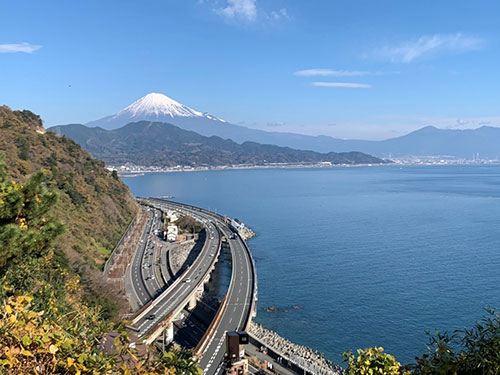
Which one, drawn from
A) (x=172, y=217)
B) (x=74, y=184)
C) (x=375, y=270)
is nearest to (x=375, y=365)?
(x=375, y=270)

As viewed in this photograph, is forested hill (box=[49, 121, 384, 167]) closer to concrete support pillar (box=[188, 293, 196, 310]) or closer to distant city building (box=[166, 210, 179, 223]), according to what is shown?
distant city building (box=[166, 210, 179, 223])

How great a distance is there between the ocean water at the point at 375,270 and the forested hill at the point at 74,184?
25.3 ft

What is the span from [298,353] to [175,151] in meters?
121

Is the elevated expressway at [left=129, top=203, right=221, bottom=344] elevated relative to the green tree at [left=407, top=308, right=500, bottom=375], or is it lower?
lower

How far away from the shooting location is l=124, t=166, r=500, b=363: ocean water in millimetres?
13648

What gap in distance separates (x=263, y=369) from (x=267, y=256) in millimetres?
12891

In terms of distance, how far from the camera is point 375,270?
64.0ft

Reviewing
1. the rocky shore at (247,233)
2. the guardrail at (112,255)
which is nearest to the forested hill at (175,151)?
the rocky shore at (247,233)

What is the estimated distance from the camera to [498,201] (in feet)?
136

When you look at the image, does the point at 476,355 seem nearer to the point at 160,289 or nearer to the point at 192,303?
the point at 192,303

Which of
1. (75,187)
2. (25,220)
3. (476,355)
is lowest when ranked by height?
(75,187)

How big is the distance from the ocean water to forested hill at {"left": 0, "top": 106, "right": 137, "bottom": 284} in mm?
7724

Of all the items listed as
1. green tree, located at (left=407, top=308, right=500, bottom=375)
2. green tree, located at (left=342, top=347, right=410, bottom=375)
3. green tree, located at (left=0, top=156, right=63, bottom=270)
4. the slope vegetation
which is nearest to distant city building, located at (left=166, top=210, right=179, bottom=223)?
the slope vegetation

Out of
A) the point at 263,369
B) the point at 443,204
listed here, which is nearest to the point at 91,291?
the point at 263,369
